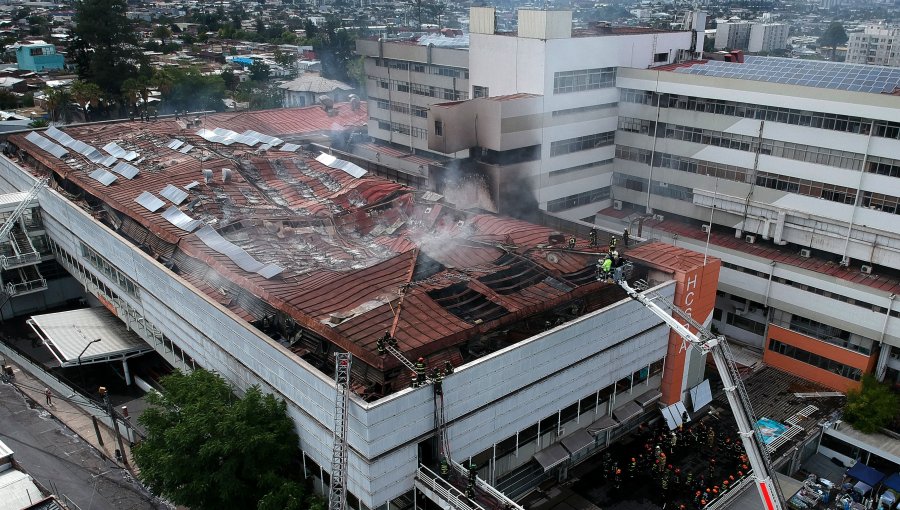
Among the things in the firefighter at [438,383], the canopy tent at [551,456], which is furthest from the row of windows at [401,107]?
the firefighter at [438,383]

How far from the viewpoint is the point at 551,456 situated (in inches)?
913

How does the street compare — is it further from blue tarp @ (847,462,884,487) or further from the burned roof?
blue tarp @ (847,462,884,487)

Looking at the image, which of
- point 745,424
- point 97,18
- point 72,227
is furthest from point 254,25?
point 745,424

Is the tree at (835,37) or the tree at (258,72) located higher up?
the tree at (835,37)

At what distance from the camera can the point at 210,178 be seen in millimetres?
34156

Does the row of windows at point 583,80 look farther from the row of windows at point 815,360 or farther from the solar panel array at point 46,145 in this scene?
the solar panel array at point 46,145

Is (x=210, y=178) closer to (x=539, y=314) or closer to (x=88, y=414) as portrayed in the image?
(x=88, y=414)

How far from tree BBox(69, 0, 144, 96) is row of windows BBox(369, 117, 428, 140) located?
34671mm

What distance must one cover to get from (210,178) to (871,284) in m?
32.1

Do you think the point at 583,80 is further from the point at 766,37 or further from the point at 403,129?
the point at 766,37

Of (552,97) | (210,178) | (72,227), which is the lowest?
(72,227)

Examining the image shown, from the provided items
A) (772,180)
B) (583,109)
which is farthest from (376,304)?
(772,180)

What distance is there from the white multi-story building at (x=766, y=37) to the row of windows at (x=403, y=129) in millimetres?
96394

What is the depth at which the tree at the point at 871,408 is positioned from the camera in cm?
2802
